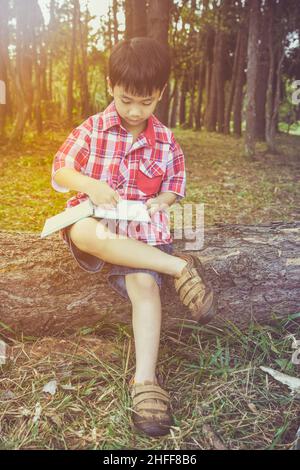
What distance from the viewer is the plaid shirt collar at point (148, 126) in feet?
7.57

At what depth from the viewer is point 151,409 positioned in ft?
6.41

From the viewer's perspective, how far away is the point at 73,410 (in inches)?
80.4

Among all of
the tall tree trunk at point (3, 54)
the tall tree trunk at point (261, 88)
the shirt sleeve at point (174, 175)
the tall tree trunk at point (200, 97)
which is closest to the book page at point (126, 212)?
the shirt sleeve at point (174, 175)

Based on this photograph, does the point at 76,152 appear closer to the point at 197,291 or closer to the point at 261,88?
the point at 197,291

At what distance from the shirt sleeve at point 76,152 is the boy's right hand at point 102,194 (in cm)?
16

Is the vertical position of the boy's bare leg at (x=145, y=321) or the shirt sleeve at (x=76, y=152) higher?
the shirt sleeve at (x=76, y=152)

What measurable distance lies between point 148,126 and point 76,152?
35 cm

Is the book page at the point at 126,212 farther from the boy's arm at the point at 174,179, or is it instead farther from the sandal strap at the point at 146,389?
the sandal strap at the point at 146,389

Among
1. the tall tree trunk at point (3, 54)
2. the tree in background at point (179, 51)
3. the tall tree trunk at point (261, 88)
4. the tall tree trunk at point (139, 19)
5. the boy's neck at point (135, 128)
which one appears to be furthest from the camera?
the tall tree trunk at point (261, 88)

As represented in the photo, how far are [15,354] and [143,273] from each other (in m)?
0.68

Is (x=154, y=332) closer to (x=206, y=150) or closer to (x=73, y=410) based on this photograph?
(x=73, y=410)

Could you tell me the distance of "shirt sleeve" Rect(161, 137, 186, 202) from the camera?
2.42 meters
